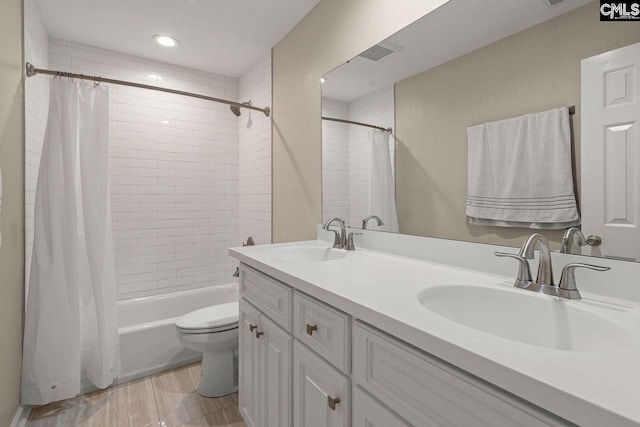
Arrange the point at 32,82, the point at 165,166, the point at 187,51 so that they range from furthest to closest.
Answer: the point at 165,166, the point at 187,51, the point at 32,82

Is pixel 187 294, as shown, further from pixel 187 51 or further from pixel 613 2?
pixel 613 2

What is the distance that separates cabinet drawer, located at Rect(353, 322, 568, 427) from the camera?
0.53 m

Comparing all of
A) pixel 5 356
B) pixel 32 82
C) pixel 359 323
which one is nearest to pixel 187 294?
pixel 5 356

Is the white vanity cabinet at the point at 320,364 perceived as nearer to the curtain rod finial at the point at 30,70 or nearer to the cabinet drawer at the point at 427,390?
the cabinet drawer at the point at 427,390

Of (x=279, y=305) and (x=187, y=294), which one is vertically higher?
(x=279, y=305)

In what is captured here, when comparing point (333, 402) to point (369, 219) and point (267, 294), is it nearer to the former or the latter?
point (267, 294)

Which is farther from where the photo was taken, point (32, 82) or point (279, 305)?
point (32, 82)

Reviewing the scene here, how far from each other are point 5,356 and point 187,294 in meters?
1.40

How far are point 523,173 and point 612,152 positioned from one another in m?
0.23

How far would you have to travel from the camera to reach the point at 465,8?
1219mm

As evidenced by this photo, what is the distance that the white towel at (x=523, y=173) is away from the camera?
97 cm

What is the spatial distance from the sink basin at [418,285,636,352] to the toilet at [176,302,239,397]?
1469mm

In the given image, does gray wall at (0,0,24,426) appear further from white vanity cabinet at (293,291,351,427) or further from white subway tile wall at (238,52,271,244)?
white subway tile wall at (238,52,271,244)

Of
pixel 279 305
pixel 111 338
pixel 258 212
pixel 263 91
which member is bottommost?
pixel 111 338
